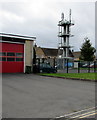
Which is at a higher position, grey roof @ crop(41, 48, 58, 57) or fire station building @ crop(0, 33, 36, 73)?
grey roof @ crop(41, 48, 58, 57)

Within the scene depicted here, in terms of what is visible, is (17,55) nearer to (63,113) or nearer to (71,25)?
(63,113)

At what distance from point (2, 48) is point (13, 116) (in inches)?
610

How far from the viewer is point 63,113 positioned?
4.78 metres

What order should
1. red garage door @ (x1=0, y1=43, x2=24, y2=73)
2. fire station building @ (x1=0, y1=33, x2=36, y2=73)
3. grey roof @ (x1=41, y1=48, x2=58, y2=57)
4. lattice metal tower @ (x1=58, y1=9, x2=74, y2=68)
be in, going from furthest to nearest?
grey roof @ (x1=41, y1=48, x2=58, y2=57)
lattice metal tower @ (x1=58, y1=9, x2=74, y2=68)
fire station building @ (x1=0, y1=33, x2=36, y2=73)
red garage door @ (x1=0, y1=43, x2=24, y2=73)

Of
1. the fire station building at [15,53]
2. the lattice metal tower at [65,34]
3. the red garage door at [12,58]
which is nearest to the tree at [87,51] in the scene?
the lattice metal tower at [65,34]

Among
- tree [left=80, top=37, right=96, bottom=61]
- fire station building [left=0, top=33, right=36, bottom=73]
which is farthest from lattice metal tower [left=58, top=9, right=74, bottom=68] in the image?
fire station building [left=0, top=33, right=36, bottom=73]

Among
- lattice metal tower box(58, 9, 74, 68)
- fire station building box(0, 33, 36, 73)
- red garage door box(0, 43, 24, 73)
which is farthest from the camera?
lattice metal tower box(58, 9, 74, 68)

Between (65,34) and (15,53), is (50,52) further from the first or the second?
(15,53)

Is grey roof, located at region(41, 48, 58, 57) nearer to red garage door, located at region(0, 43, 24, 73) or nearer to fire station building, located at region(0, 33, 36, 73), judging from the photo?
fire station building, located at region(0, 33, 36, 73)

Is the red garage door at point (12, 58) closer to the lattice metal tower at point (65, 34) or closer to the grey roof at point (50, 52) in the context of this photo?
the lattice metal tower at point (65, 34)

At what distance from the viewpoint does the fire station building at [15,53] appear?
18922mm

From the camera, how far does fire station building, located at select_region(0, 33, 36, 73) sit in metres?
18.9

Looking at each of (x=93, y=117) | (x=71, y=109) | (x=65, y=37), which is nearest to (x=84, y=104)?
(x=71, y=109)

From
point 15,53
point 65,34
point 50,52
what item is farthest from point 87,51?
point 50,52
